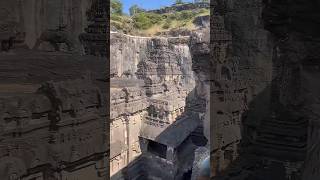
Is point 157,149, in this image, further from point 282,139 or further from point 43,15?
point 43,15

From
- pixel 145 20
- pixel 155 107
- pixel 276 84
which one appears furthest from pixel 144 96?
pixel 145 20

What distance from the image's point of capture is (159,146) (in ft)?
58.5

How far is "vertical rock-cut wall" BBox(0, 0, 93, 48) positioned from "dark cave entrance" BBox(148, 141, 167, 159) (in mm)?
14239

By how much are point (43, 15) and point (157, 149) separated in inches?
590

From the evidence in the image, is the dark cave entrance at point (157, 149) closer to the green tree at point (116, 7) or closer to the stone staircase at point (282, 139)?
the stone staircase at point (282, 139)

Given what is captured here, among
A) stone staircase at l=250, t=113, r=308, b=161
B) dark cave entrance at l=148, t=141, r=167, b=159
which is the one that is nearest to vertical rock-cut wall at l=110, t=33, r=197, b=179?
dark cave entrance at l=148, t=141, r=167, b=159

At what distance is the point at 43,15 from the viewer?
3.08 meters

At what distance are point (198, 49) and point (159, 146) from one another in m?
6.75

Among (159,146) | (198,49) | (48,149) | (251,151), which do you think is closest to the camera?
(48,149)

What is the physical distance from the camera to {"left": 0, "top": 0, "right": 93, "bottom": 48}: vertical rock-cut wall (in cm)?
287

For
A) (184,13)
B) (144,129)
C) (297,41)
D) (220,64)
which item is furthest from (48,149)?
(184,13)

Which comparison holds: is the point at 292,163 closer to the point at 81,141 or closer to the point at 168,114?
the point at 81,141

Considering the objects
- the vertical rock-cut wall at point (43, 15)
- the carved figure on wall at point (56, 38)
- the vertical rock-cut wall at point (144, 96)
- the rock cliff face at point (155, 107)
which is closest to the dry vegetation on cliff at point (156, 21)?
the vertical rock-cut wall at point (144, 96)

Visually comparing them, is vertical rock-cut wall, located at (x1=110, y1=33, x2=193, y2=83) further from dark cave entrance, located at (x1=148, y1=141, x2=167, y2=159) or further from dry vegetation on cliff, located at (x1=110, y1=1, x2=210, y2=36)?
dry vegetation on cliff, located at (x1=110, y1=1, x2=210, y2=36)
